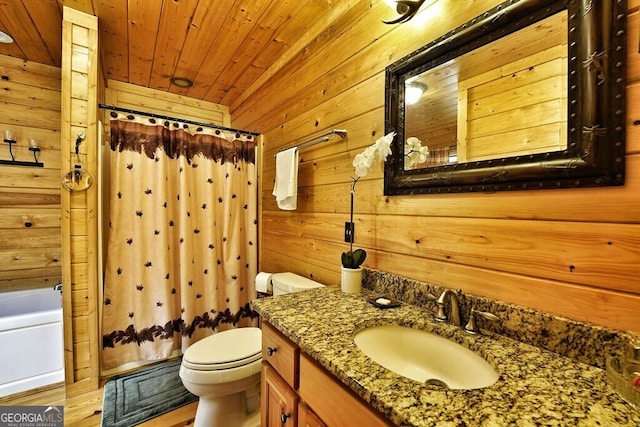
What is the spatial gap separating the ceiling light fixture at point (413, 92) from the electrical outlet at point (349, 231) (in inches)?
24.5

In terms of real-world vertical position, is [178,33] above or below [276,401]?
above

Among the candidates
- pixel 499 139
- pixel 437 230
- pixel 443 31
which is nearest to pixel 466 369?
pixel 437 230

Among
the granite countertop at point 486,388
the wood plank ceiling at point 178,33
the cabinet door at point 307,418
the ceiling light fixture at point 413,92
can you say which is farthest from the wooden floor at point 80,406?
the wood plank ceiling at point 178,33

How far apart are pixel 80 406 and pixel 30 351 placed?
0.49 meters

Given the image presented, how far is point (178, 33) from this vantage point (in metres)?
1.83

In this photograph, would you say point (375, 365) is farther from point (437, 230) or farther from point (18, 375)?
point (18, 375)

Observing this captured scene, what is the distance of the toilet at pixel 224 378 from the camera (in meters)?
1.34

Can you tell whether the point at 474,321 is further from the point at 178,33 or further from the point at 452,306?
the point at 178,33

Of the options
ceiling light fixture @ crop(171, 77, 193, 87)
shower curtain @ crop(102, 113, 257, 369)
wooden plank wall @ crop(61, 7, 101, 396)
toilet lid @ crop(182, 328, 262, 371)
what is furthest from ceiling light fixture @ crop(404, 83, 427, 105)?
ceiling light fixture @ crop(171, 77, 193, 87)

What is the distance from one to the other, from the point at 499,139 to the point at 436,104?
297 mm

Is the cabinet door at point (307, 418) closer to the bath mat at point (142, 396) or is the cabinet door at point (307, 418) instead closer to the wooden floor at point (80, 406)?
the wooden floor at point (80, 406)

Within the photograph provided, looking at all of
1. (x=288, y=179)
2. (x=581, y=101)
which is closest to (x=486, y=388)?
(x=581, y=101)

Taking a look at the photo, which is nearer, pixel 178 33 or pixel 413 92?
pixel 413 92

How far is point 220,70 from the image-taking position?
2.30 metres
